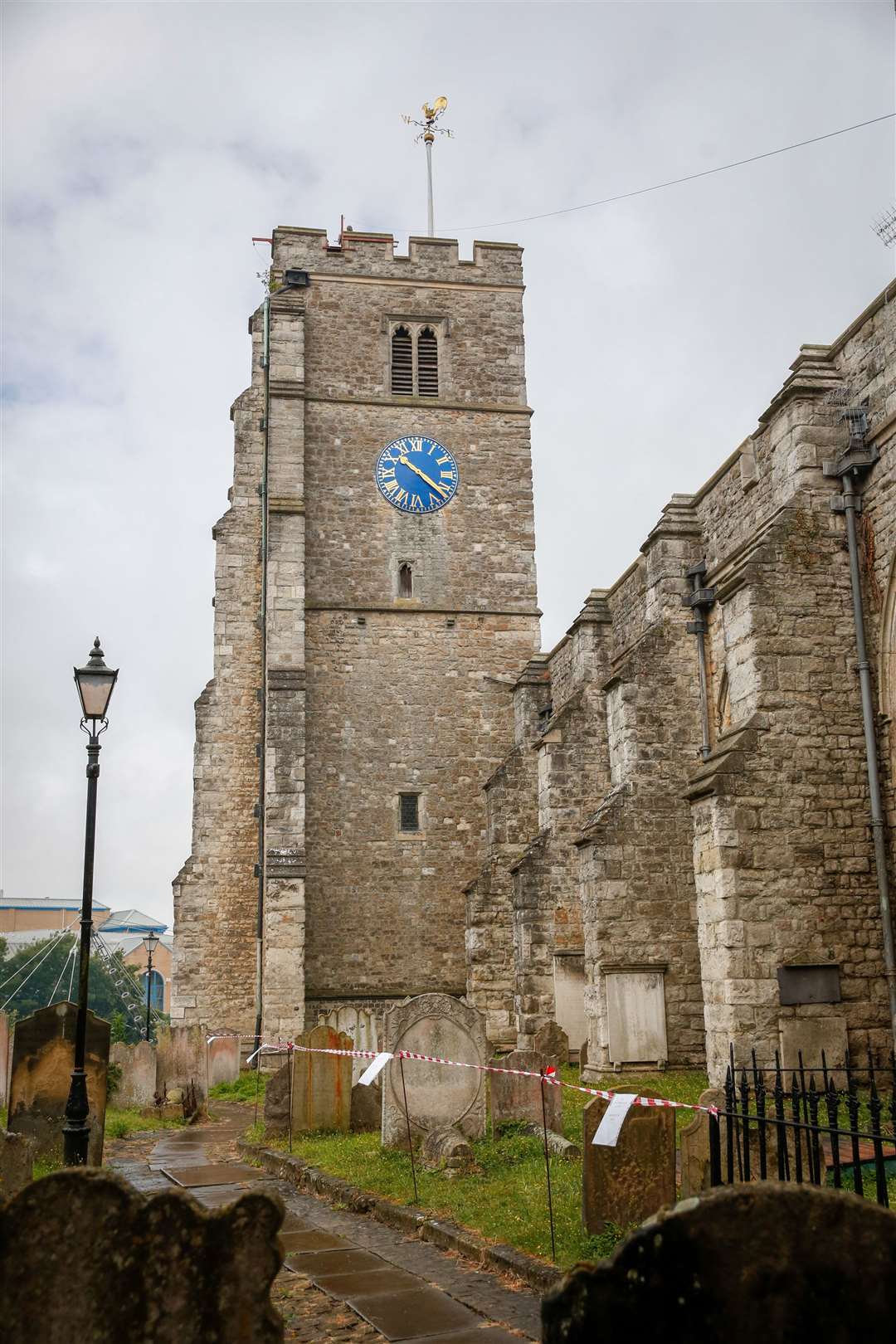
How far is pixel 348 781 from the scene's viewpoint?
2236cm

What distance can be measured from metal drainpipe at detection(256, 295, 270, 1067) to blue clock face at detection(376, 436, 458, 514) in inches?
97.9

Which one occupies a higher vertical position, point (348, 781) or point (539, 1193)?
point (348, 781)

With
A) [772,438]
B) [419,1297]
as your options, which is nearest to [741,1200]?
[419,1297]

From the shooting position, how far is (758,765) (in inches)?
418

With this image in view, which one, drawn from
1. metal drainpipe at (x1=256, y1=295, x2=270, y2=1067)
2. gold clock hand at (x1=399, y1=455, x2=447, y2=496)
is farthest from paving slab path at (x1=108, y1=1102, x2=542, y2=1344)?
gold clock hand at (x1=399, y1=455, x2=447, y2=496)

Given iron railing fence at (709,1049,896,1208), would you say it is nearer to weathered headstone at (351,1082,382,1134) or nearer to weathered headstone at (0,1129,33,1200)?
weathered headstone at (0,1129,33,1200)

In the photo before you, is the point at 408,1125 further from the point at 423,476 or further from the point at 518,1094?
the point at 423,476

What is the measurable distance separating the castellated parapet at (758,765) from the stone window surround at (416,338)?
11.1m

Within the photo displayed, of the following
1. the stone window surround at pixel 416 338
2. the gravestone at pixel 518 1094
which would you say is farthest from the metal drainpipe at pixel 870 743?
the stone window surround at pixel 416 338

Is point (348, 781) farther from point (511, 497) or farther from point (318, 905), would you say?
point (511, 497)

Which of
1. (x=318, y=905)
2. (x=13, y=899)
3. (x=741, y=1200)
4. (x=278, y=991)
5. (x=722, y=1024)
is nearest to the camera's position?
(x=741, y=1200)

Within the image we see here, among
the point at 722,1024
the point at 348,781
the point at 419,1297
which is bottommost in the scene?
the point at 419,1297

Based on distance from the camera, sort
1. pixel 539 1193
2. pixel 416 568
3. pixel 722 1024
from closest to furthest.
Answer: pixel 539 1193, pixel 722 1024, pixel 416 568

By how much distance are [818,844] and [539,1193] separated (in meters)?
4.48
